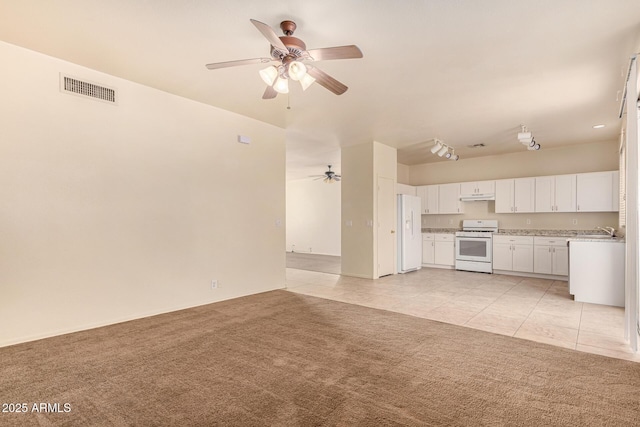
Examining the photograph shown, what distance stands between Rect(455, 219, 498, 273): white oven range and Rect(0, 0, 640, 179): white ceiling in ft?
10.0

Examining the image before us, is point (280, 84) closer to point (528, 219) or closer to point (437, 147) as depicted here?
point (437, 147)

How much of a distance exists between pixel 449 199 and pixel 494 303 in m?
3.99

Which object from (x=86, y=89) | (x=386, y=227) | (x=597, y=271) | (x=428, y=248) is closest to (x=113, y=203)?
(x=86, y=89)

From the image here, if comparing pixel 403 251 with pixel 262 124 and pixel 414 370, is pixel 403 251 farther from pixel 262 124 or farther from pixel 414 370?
pixel 414 370

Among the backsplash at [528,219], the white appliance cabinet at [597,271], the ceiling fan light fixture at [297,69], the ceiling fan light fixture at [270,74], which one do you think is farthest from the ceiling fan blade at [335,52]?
the backsplash at [528,219]

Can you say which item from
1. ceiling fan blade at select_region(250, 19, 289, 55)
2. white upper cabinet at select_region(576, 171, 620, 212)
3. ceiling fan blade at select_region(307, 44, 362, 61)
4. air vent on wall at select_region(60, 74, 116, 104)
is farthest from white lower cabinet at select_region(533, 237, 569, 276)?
air vent on wall at select_region(60, 74, 116, 104)

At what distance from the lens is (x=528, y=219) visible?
289 inches

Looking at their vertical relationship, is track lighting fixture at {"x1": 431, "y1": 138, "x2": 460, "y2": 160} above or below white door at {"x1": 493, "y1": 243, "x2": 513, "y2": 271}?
above

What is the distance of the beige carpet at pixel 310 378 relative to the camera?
1981 millimetres

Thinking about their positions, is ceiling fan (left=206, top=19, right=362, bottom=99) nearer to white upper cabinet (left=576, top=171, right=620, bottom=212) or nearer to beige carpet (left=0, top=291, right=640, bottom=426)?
beige carpet (left=0, top=291, right=640, bottom=426)

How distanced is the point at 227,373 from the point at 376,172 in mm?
5075

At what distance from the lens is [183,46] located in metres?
3.04

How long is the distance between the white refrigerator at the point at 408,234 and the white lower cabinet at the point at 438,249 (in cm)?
42

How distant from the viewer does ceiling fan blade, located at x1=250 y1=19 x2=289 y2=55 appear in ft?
7.06
